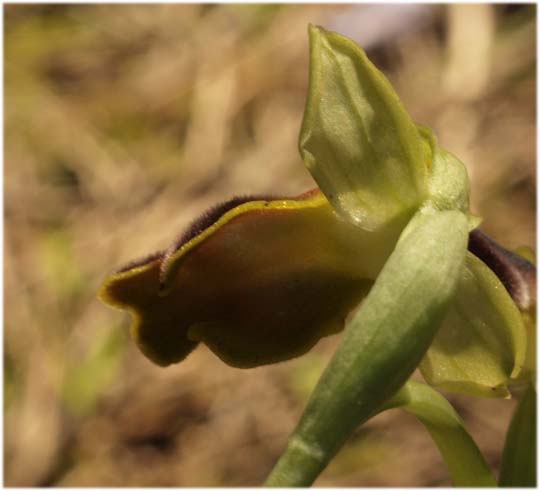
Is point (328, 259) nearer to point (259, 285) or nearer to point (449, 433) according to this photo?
point (259, 285)

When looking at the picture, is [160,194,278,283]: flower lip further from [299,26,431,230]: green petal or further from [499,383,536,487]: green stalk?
[499,383,536,487]: green stalk

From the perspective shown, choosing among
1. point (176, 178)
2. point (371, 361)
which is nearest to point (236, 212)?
point (371, 361)

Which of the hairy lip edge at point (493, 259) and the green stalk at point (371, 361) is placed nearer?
the green stalk at point (371, 361)

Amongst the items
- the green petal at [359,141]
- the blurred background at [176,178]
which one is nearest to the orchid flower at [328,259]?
the green petal at [359,141]

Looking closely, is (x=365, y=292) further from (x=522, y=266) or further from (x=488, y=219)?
(x=488, y=219)

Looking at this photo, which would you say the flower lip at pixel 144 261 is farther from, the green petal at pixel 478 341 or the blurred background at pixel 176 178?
the blurred background at pixel 176 178
